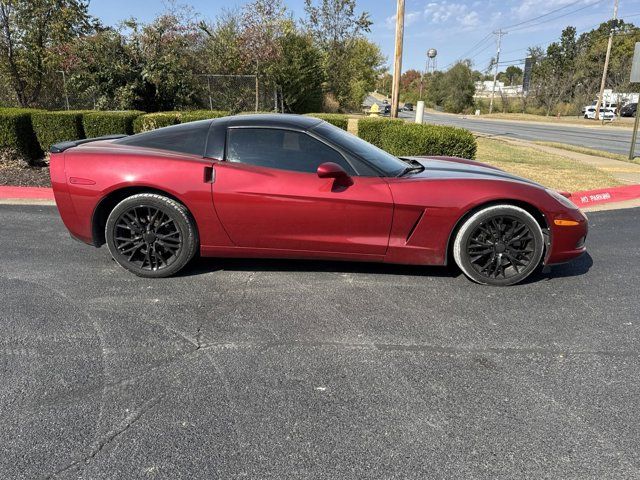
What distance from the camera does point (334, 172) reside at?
3.58 m

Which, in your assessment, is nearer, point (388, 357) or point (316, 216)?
point (388, 357)

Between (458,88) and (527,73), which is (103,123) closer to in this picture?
(458,88)

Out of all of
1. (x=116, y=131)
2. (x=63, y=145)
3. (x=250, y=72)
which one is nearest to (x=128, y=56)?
(x=250, y=72)

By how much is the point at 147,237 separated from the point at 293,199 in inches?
51.3

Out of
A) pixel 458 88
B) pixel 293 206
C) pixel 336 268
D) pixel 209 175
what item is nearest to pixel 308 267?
pixel 336 268

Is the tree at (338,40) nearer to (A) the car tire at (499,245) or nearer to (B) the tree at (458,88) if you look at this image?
(A) the car tire at (499,245)

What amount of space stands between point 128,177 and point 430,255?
2573mm

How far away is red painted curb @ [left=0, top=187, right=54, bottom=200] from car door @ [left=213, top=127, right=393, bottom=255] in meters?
4.64

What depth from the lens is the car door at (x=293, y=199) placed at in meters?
3.66

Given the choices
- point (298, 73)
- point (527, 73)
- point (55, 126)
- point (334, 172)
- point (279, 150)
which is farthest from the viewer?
point (527, 73)

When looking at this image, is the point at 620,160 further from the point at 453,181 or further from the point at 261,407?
the point at 261,407

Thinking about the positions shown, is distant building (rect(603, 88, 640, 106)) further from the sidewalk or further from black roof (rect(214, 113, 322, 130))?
black roof (rect(214, 113, 322, 130))

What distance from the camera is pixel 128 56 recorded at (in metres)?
14.8

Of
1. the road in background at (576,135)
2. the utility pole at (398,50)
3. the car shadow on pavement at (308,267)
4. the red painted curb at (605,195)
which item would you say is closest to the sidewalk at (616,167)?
the red painted curb at (605,195)
